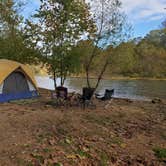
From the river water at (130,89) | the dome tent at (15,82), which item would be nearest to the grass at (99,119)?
the dome tent at (15,82)

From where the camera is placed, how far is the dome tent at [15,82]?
13875 mm

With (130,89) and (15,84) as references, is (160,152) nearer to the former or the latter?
(15,84)

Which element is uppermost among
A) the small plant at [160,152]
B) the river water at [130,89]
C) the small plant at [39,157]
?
the small plant at [39,157]

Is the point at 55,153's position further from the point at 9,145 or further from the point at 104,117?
the point at 104,117

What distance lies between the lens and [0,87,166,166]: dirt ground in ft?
21.5

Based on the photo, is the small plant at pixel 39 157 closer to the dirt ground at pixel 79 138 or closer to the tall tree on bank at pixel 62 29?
the dirt ground at pixel 79 138

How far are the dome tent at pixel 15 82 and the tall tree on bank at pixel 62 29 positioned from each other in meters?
1.73

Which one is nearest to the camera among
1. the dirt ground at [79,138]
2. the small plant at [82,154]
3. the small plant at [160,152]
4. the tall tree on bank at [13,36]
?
the dirt ground at [79,138]

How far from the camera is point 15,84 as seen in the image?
14.6 meters

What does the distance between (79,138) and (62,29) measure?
9.24 meters

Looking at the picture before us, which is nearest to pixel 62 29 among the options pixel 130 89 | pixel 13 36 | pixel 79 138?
pixel 13 36

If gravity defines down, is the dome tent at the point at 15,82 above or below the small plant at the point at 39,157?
above

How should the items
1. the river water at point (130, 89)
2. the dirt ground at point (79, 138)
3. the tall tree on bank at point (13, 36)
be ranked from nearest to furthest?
the dirt ground at point (79, 138) → the tall tree on bank at point (13, 36) → the river water at point (130, 89)

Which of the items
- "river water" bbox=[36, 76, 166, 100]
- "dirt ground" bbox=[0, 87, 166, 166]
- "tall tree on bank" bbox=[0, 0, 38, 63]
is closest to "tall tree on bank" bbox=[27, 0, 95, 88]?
"tall tree on bank" bbox=[0, 0, 38, 63]
